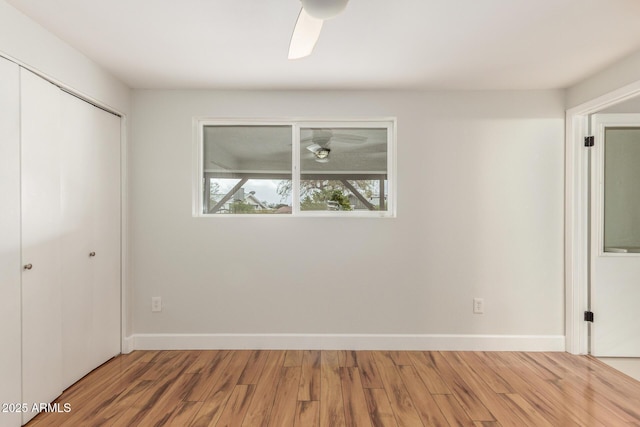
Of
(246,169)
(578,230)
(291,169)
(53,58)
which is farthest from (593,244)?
(53,58)

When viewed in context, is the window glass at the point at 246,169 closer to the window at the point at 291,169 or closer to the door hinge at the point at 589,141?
the window at the point at 291,169

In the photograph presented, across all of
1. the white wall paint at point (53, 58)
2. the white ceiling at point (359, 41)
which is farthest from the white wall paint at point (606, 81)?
the white wall paint at point (53, 58)

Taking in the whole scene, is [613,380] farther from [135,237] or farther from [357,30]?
[135,237]

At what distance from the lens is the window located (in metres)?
3.06

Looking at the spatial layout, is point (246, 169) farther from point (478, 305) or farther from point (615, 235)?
point (615, 235)

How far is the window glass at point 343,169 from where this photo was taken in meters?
3.06

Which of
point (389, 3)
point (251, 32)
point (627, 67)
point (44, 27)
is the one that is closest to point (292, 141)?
point (251, 32)

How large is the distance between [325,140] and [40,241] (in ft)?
7.13

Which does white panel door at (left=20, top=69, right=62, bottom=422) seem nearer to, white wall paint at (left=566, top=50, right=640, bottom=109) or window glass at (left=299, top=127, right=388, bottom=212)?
window glass at (left=299, top=127, right=388, bottom=212)

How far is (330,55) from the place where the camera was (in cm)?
231

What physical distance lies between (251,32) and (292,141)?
1.13 meters

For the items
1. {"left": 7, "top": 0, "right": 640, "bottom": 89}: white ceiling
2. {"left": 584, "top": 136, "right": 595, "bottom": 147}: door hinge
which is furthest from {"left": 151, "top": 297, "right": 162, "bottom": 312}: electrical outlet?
{"left": 584, "top": 136, "right": 595, "bottom": 147}: door hinge

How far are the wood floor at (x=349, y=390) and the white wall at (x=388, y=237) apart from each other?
28 cm

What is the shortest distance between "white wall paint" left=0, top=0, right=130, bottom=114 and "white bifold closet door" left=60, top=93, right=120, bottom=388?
0.12 m
